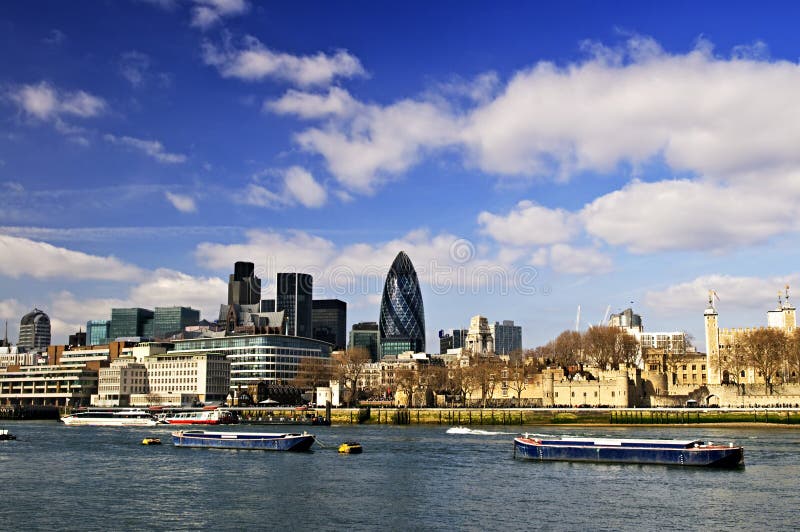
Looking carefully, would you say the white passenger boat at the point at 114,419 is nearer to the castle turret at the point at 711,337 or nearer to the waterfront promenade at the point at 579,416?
the waterfront promenade at the point at 579,416

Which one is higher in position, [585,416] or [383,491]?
[585,416]

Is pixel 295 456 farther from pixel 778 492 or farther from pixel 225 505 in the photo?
pixel 778 492

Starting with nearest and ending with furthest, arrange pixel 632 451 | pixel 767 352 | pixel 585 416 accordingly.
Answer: pixel 632 451, pixel 585 416, pixel 767 352

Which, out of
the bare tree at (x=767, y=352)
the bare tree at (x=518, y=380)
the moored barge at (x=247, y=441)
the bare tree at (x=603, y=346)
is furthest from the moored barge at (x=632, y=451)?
the bare tree at (x=603, y=346)

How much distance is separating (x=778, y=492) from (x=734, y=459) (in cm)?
1548

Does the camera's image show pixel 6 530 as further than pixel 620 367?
No

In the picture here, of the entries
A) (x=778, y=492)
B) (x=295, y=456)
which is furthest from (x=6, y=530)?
(x=778, y=492)

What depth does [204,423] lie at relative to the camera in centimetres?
14638

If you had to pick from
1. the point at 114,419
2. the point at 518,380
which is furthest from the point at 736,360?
the point at 114,419

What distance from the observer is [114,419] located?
152 meters

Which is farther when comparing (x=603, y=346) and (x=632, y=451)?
(x=603, y=346)

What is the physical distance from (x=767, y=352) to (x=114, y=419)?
11986 centimetres

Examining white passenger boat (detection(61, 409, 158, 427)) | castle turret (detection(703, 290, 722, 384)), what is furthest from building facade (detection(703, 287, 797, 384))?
white passenger boat (detection(61, 409, 158, 427))

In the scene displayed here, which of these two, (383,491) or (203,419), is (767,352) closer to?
(203,419)
